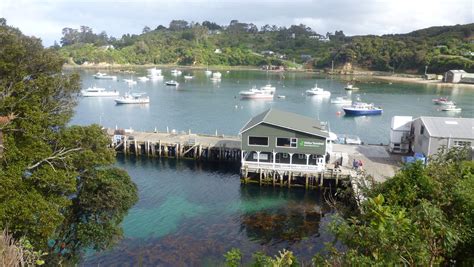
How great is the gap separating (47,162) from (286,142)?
2422 centimetres

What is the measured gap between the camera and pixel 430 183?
12664mm

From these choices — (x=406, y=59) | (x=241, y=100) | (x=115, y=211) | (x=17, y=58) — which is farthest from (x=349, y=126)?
(x=406, y=59)

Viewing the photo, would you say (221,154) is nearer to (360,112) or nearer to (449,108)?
(360,112)

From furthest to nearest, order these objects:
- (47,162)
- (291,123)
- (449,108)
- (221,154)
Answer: (449,108)
(221,154)
(291,123)
(47,162)

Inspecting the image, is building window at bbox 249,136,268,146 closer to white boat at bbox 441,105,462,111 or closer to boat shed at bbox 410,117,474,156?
boat shed at bbox 410,117,474,156

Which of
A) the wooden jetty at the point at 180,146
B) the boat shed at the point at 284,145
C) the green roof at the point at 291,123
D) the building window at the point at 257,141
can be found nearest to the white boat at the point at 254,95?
the wooden jetty at the point at 180,146

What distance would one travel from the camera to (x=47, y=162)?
17.2m

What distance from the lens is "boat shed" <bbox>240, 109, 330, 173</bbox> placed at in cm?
3687

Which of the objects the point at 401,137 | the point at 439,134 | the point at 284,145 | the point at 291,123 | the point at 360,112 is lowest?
the point at 360,112

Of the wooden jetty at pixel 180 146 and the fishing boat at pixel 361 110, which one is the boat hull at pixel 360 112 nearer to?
the fishing boat at pixel 361 110

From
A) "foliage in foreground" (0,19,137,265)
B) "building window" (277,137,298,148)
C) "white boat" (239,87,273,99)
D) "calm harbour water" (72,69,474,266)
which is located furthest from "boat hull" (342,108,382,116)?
"foliage in foreground" (0,19,137,265)

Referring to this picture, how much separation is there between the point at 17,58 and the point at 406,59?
171278 mm

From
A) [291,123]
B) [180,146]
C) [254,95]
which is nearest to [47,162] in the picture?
[291,123]

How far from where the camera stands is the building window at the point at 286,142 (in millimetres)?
37219
